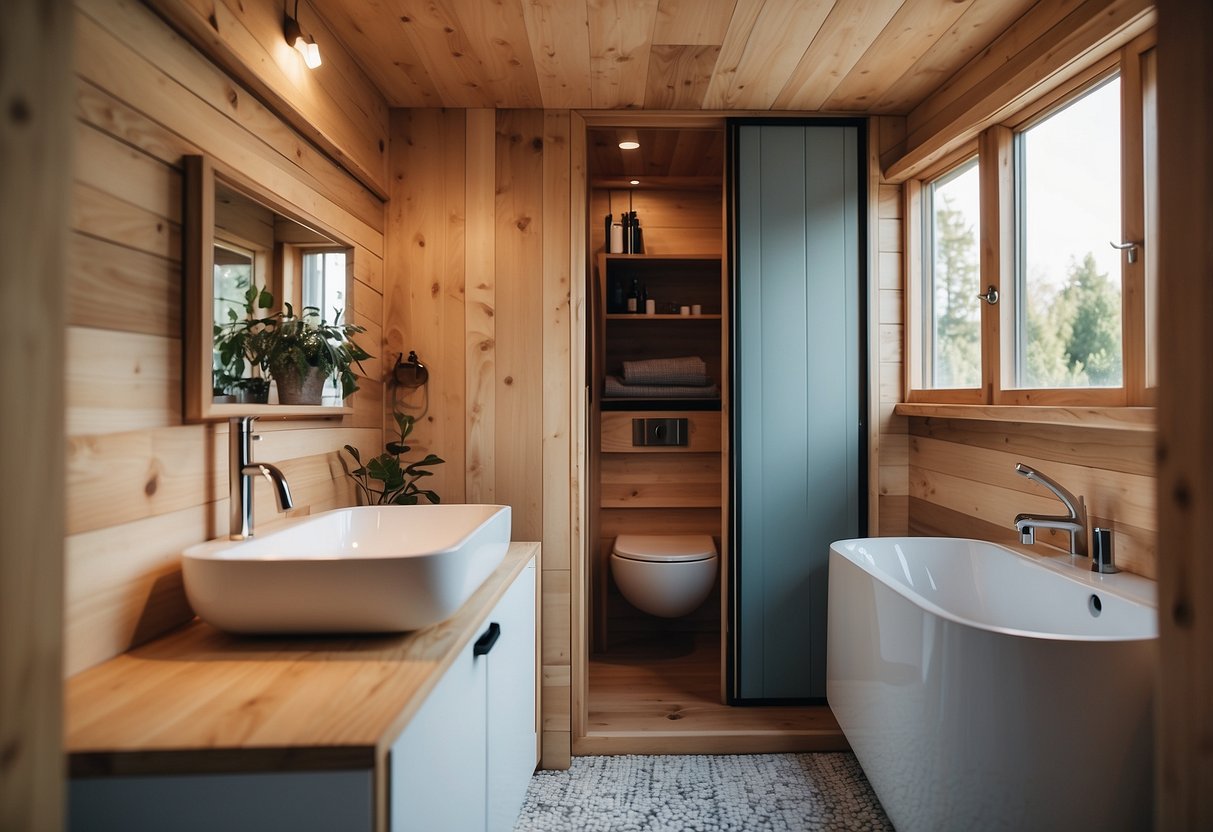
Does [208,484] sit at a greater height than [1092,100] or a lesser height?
lesser

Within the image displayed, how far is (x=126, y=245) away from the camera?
45.1 inches

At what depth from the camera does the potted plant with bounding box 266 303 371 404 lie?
156 centimetres

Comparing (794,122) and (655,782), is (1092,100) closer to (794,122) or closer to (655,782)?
(794,122)

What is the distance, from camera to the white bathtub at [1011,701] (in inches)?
47.0

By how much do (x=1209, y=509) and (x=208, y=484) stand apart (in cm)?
157

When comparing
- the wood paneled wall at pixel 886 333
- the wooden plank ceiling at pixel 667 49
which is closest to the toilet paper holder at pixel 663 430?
the wood paneled wall at pixel 886 333

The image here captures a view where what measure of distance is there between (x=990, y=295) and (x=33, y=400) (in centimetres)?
226

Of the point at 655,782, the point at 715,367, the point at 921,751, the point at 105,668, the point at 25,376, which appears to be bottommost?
the point at 655,782

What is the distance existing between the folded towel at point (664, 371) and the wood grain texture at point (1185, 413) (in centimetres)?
256

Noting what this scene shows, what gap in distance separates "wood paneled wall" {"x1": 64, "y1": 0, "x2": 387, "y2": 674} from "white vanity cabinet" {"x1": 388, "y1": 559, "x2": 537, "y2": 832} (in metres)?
0.55

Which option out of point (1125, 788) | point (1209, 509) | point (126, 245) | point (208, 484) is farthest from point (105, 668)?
point (1125, 788)

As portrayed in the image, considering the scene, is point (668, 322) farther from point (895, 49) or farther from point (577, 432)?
point (895, 49)

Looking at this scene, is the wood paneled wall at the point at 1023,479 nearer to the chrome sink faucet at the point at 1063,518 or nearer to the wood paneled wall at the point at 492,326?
the chrome sink faucet at the point at 1063,518

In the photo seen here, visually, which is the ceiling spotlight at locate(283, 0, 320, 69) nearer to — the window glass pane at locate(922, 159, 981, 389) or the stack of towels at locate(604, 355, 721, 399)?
the stack of towels at locate(604, 355, 721, 399)
